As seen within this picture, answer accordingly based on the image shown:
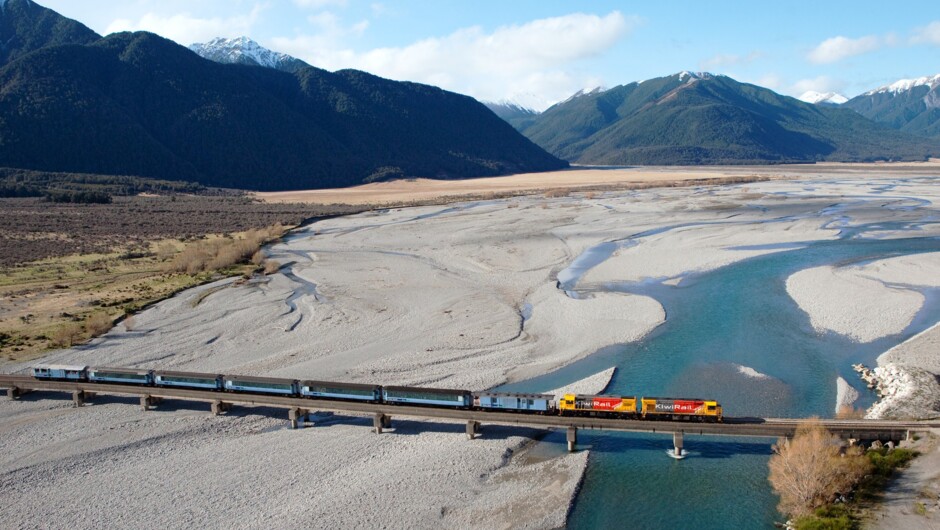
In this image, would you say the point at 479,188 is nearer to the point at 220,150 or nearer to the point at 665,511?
the point at 220,150

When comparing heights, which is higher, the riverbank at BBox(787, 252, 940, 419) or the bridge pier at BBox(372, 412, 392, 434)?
the riverbank at BBox(787, 252, 940, 419)

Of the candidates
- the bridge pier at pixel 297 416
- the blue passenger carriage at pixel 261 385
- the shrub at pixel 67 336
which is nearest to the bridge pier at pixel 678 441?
the bridge pier at pixel 297 416

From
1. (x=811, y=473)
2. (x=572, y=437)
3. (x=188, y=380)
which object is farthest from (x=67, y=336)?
(x=811, y=473)

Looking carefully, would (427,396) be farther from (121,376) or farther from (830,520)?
(121,376)

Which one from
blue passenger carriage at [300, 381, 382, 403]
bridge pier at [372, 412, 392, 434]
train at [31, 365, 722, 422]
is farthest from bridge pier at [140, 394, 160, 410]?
bridge pier at [372, 412, 392, 434]

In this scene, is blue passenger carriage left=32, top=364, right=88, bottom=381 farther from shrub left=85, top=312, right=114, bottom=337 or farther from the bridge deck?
shrub left=85, top=312, right=114, bottom=337

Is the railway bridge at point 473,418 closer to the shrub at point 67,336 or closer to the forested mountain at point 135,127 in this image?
the shrub at point 67,336
